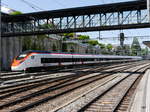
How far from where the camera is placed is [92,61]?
4709cm

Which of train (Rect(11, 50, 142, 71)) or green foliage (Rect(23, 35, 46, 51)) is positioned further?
green foliage (Rect(23, 35, 46, 51))

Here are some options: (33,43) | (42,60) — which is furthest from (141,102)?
(33,43)

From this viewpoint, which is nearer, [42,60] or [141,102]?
[141,102]

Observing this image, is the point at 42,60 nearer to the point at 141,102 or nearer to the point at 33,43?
the point at 141,102

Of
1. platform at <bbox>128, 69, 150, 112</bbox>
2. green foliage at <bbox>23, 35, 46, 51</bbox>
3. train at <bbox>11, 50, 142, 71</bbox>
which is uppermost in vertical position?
green foliage at <bbox>23, 35, 46, 51</bbox>

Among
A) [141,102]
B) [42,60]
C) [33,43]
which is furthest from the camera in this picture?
[33,43]

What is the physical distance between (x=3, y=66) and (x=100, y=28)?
18232mm

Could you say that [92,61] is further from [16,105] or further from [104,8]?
[16,105]

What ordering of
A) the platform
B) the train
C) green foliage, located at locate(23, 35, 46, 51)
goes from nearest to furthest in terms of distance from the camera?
1. the platform
2. the train
3. green foliage, located at locate(23, 35, 46, 51)

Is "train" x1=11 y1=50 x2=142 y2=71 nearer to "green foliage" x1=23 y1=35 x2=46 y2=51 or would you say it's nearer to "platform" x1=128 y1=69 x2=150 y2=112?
"green foliage" x1=23 y1=35 x2=46 y2=51

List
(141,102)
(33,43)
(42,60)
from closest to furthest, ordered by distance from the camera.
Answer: (141,102)
(42,60)
(33,43)

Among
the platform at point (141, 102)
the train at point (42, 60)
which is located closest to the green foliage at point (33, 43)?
the train at point (42, 60)

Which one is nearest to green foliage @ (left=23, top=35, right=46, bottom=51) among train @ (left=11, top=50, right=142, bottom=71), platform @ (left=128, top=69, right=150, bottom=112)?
train @ (left=11, top=50, right=142, bottom=71)

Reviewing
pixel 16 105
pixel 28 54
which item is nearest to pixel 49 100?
pixel 16 105
